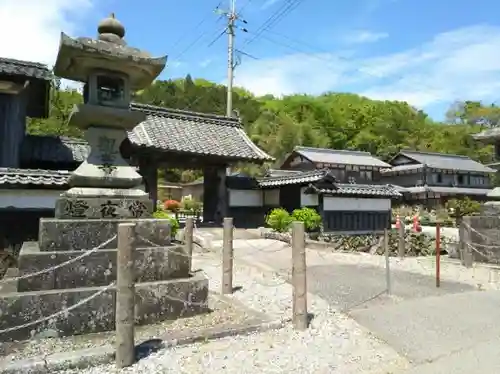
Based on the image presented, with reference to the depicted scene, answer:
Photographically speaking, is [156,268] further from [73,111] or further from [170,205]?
[170,205]

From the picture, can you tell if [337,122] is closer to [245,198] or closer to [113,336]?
[245,198]

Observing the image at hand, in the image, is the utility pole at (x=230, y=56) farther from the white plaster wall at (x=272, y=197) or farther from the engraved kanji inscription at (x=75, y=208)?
the engraved kanji inscription at (x=75, y=208)

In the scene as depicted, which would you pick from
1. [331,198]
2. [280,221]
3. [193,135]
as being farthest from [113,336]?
[331,198]

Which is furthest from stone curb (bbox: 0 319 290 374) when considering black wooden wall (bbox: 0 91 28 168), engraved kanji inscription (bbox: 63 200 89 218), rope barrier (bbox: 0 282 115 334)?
black wooden wall (bbox: 0 91 28 168)

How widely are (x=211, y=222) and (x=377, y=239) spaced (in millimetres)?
7716

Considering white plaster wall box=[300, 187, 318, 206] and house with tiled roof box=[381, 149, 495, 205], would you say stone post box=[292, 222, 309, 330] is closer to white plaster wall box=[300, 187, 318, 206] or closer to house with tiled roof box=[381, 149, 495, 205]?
white plaster wall box=[300, 187, 318, 206]

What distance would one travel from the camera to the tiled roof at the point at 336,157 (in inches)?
1492

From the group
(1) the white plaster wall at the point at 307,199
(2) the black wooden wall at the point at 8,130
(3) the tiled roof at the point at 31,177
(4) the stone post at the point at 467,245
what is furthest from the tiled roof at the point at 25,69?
(4) the stone post at the point at 467,245

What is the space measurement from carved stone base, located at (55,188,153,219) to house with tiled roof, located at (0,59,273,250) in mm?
2650

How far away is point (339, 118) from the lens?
5981 cm

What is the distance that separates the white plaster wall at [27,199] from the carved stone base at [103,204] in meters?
5.59

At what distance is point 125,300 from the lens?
3918 mm

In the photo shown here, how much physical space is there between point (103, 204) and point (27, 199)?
5.89 meters

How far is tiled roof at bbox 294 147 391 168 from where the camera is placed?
37.9 m
